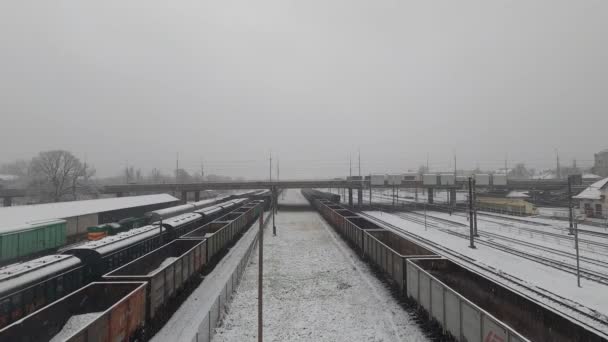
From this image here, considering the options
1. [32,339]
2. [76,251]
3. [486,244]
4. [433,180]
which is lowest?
[486,244]

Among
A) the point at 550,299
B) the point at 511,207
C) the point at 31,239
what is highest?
the point at 31,239

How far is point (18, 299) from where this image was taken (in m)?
10.6

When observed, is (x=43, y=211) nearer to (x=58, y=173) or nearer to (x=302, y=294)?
(x=302, y=294)

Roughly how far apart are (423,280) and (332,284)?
6.20 metres

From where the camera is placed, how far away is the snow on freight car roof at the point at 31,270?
10.6 meters

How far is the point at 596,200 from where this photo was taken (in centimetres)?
4262

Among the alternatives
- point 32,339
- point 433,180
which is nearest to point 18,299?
point 32,339

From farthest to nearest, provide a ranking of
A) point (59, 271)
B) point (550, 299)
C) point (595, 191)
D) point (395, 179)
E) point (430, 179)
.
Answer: point (395, 179) < point (430, 179) < point (595, 191) < point (550, 299) < point (59, 271)

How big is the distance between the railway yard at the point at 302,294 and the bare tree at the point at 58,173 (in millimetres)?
62919

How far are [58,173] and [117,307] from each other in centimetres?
8271

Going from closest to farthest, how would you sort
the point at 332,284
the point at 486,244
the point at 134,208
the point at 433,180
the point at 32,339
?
the point at 32,339 < the point at 332,284 < the point at 486,244 < the point at 134,208 < the point at 433,180

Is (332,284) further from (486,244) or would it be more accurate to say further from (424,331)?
(486,244)

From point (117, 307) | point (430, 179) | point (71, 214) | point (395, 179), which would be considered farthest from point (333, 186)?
point (117, 307)

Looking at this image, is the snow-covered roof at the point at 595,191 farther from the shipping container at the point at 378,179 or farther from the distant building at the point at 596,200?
the shipping container at the point at 378,179
